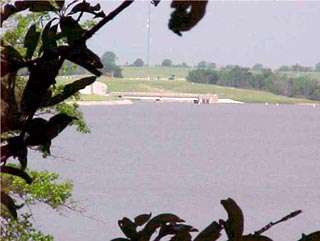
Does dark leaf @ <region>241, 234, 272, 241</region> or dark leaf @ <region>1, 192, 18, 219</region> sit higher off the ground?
dark leaf @ <region>1, 192, 18, 219</region>

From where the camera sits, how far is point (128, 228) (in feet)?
0.98

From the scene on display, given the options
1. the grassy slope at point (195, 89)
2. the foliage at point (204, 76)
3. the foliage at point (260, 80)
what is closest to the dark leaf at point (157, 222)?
the foliage at point (260, 80)

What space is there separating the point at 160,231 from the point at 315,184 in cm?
976

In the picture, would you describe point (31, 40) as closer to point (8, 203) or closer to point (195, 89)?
point (8, 203)

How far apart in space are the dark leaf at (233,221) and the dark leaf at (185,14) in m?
0.07

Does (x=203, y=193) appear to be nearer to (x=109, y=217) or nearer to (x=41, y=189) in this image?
(x=109, y=217)

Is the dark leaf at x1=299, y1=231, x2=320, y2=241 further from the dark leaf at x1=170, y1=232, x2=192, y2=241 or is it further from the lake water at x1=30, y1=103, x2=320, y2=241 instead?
the lake water at x1=30, y1=103, x2=320, y2=241

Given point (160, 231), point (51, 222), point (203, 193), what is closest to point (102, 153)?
point (203, 193)

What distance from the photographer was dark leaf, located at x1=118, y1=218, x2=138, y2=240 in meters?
0.30

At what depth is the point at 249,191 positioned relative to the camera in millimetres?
8984

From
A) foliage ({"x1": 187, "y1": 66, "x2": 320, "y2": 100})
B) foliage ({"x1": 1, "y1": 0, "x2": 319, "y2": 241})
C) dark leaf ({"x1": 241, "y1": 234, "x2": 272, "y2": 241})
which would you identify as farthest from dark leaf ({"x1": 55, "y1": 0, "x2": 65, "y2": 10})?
foliage ({"x1": 187, "y1": 66, "x2": 320, "y2": 100})

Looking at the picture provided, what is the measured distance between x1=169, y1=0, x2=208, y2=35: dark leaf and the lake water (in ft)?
16.2

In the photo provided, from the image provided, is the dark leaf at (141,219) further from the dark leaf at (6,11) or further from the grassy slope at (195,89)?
the grassy slope at (195,89)

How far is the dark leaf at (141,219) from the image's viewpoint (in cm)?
30
